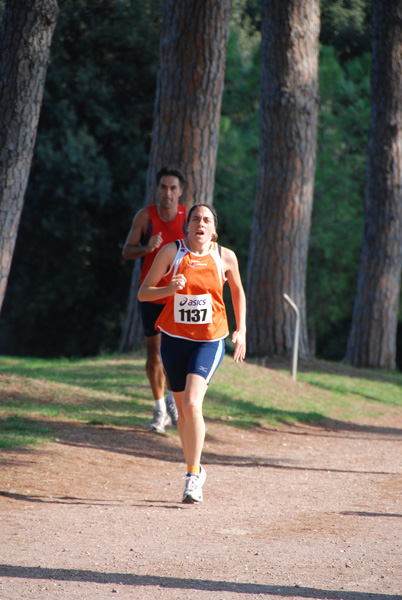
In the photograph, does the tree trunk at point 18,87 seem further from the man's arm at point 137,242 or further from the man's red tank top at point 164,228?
the man's red tank top at point 164,228

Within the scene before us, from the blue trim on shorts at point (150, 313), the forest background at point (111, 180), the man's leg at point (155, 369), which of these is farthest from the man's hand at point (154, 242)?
the forest background at point (111, 180)

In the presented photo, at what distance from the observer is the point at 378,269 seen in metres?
17.7

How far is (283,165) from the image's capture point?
14.0m

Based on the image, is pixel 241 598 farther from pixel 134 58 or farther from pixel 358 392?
pixel 134 58

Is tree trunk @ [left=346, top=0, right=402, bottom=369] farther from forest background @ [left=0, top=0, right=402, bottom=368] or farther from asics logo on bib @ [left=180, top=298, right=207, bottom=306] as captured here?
asics logo on bib @ [left=180, top=298, right=207, bottom=306]

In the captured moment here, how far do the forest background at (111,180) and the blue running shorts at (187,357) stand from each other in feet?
56.8

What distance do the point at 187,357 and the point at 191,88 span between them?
254 inches

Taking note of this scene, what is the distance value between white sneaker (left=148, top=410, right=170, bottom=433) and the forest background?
596 inches

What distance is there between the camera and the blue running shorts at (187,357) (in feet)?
17.6

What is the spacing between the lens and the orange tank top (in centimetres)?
532

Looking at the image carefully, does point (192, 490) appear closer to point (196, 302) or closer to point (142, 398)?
point (196, 302)

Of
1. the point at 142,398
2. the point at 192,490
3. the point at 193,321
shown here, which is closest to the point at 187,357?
the point at 193,321

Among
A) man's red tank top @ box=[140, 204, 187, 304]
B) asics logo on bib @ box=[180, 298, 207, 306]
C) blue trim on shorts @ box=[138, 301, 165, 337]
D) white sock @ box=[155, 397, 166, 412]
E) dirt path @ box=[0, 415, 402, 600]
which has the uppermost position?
man's red tank top @ box=[140, 204, 187, 304]

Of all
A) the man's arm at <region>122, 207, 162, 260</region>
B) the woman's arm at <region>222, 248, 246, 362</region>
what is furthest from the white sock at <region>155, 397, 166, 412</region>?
→ the woman's arm at <region>222, 248, 246, 362</region>
